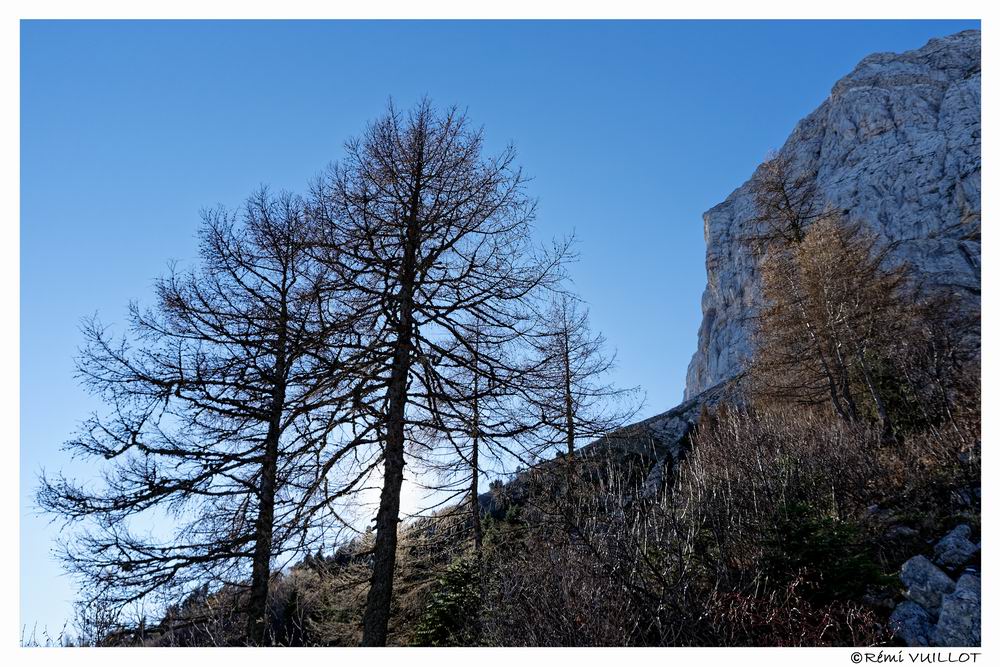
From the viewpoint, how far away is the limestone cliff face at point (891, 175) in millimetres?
29312

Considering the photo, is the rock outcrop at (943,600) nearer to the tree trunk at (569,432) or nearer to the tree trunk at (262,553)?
the tree trunk at (569,432)

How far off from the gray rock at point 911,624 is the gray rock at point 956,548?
1.20 metres

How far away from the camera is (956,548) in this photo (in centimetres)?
650

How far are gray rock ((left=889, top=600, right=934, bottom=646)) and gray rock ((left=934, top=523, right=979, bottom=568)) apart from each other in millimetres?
1202

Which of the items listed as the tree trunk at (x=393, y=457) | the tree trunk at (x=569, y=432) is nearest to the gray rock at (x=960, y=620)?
the tree trunk at (x=569, y=432)

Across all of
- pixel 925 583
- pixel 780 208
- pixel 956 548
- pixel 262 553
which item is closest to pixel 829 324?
pixel 780 208

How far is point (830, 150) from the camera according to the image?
141 feet

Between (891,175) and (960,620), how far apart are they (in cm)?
3712

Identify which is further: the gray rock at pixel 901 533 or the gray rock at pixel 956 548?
the gray rock at pixel 901 533

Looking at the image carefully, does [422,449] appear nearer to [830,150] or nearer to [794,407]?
[794,407]

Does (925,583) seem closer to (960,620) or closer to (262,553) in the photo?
(960,620)

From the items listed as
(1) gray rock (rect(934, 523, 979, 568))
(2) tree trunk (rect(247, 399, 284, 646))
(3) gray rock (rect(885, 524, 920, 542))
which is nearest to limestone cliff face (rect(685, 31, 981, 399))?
(3) gray rock (rect(885, 524, 920, 542))
